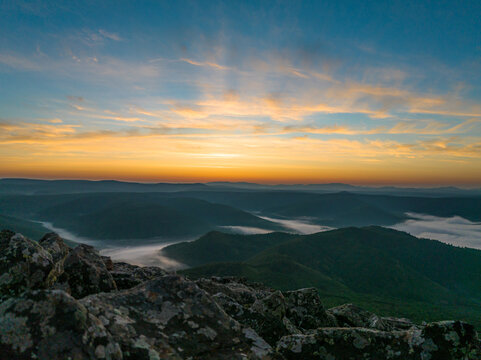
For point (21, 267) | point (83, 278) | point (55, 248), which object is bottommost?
point (83, 278)

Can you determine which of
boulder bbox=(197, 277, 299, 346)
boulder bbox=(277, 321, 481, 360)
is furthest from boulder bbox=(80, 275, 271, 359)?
boulder bbox=(197, 277, 299, 346)

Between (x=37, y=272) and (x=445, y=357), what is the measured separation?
50.9 ft

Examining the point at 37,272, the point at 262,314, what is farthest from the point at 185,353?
the point at 37,272

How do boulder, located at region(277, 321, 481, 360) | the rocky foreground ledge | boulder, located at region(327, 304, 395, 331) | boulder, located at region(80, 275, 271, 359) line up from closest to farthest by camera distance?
1. the rocky foreground ledge
2. boulder, located at region(80, 275, 271, 359)
3. boulder, located at region(277, 321, 481, 360)
4. boulder, located at region(327, 304, 395, 331)

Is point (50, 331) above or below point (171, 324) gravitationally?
above

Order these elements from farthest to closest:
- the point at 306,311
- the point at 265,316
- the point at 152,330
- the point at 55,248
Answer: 1. the point at 306,311
2. the point at 55,248
3. the point at 265,316
4. the point at 152,330

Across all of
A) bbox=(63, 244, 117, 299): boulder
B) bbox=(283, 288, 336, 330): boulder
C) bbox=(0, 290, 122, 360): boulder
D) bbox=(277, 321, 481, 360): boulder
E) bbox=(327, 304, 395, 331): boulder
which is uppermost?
bbox=(0, 290, 122, 360): boulder

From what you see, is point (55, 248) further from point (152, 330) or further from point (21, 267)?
point (152, 330)

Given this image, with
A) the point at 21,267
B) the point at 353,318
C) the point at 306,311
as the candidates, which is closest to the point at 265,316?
the point at 306,311

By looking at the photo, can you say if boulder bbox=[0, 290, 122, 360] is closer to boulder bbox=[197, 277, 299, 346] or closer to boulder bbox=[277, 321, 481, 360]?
boulder bbox=[277, 321, 481, 360]

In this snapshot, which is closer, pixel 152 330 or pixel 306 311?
pixel 152 330

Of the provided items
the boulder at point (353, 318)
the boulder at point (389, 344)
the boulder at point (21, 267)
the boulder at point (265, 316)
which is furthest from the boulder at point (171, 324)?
the boulder at point (353, 318)

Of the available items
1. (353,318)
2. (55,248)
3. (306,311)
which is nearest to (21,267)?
(55,248)

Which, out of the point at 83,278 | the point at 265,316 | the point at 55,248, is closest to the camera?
the point at 265,316
